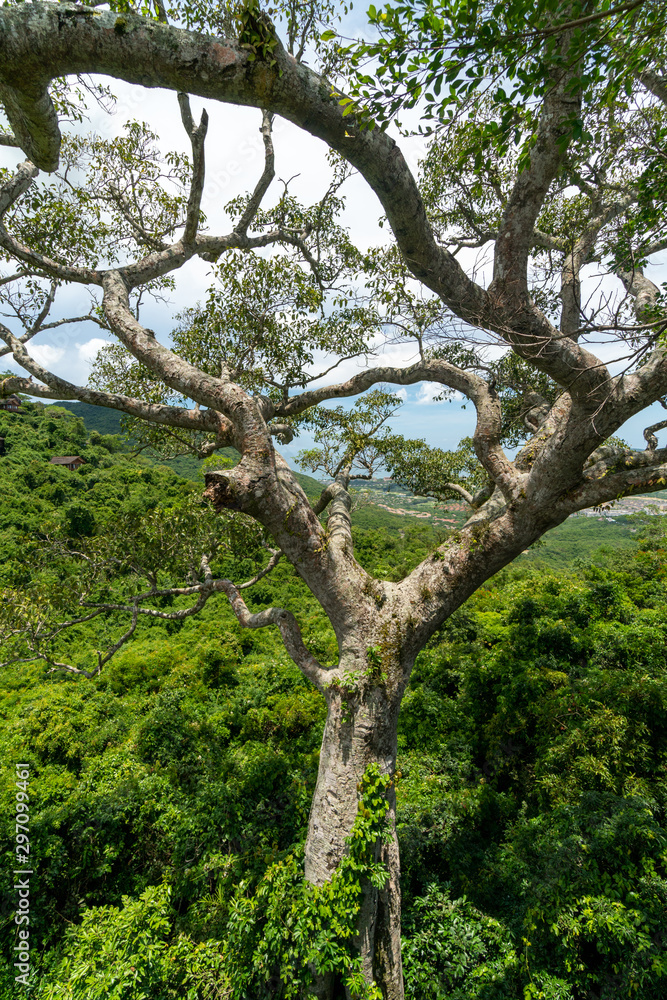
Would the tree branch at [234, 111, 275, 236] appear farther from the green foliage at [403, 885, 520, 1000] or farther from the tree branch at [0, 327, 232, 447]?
the green foliage at [403, 885, 520, 1000]

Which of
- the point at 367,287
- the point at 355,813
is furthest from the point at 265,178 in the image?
the point at 355,813

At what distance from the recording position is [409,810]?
6.45 m

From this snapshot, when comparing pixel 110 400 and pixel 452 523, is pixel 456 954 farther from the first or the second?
pixel 452 523

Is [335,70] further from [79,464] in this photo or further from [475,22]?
[79,464]

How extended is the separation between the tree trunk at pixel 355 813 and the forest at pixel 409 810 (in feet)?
0.94

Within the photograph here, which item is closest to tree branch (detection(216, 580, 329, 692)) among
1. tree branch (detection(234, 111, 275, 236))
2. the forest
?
Answer: the forest

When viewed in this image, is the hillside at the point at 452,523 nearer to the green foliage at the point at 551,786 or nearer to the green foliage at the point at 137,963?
the green foliage at the point at 551,786

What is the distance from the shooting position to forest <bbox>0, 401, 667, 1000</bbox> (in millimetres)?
4207

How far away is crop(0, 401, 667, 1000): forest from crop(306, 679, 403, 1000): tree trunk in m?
0.29

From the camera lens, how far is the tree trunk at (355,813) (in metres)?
3.88

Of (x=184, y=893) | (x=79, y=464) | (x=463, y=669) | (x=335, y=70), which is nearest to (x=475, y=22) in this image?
(x=335, y=70)

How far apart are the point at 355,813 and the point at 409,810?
327 cm

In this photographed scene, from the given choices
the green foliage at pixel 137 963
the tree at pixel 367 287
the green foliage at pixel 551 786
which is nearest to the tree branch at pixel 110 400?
Answer: the tree at pixel 367 287

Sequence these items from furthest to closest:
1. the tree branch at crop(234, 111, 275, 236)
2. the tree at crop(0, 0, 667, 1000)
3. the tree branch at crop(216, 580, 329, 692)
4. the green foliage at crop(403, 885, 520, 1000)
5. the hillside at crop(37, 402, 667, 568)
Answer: the hillside at crop(37, 402, 667, 568) < the tree branch at crop(234, 111, 275, 236) < the tree branch at crop(216, 580, 329, 692) < the green foliage at crop(403, 885, 520, 1000) < the tree at crop(0, 0, 667, 1000)
